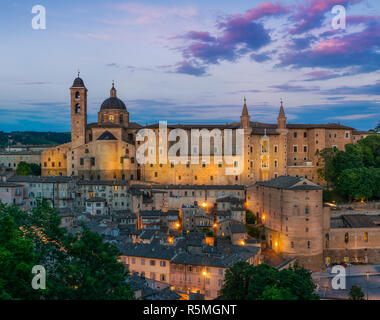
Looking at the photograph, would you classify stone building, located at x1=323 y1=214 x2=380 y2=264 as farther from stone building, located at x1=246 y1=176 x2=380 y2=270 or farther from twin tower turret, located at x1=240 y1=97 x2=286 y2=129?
twin tower turret, located at x1=240 y1=97 x2=286 y2=129

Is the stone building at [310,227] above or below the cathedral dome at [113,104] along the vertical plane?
below

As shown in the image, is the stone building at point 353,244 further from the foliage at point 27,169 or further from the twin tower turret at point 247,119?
the foliage at point 27,169

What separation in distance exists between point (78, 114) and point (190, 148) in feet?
63.2

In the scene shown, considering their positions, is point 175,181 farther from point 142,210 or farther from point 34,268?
point 34,268

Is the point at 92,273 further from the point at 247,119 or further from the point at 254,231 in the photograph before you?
the point at 247,119

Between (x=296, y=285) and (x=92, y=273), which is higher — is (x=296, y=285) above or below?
below

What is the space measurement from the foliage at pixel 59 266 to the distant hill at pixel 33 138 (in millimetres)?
110395

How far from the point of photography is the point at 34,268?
13.6 m

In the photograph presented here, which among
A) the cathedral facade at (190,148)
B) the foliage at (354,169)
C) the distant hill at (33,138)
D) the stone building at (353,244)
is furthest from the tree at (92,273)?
the distant hill at (33,138)

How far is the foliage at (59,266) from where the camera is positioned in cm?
1238

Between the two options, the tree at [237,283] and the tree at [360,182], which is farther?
the tree at [360,182]

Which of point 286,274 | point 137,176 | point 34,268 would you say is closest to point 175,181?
point 137,176

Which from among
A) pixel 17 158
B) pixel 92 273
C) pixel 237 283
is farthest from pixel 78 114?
pixel 92 273

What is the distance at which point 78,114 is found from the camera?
61094 mm
